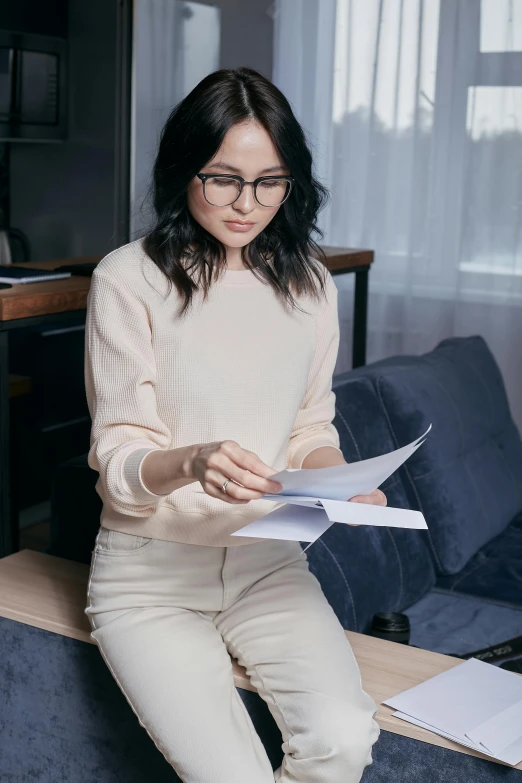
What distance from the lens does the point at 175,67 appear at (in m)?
4.26

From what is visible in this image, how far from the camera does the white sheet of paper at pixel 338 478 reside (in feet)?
3.75

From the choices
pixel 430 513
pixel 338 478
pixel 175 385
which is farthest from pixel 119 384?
pixel 430 513

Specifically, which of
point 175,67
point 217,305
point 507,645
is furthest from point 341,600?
point 175,67

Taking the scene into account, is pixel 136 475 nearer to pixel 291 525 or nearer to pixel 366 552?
pixel 291 525

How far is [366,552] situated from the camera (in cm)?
205

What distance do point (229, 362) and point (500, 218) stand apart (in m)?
2.65

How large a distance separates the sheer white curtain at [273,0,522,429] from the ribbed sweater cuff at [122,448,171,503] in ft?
9.15

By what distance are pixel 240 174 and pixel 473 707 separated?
0.77 metres

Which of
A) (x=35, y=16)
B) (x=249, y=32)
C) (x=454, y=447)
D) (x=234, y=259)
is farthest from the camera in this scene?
(x=249, y=32)

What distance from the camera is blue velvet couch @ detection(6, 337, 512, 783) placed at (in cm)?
151

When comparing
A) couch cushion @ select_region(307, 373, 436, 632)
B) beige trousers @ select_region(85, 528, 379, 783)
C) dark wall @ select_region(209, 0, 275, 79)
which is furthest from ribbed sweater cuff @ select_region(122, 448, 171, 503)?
dark wall @ select_region(209, 0, 275, 79)

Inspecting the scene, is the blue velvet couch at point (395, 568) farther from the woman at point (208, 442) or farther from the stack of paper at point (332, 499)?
the stack of paper at point (332, 499)

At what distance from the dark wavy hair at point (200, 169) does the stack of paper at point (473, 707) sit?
58 cm

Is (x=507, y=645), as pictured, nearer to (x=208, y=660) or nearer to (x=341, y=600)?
(x=341, y=600)
